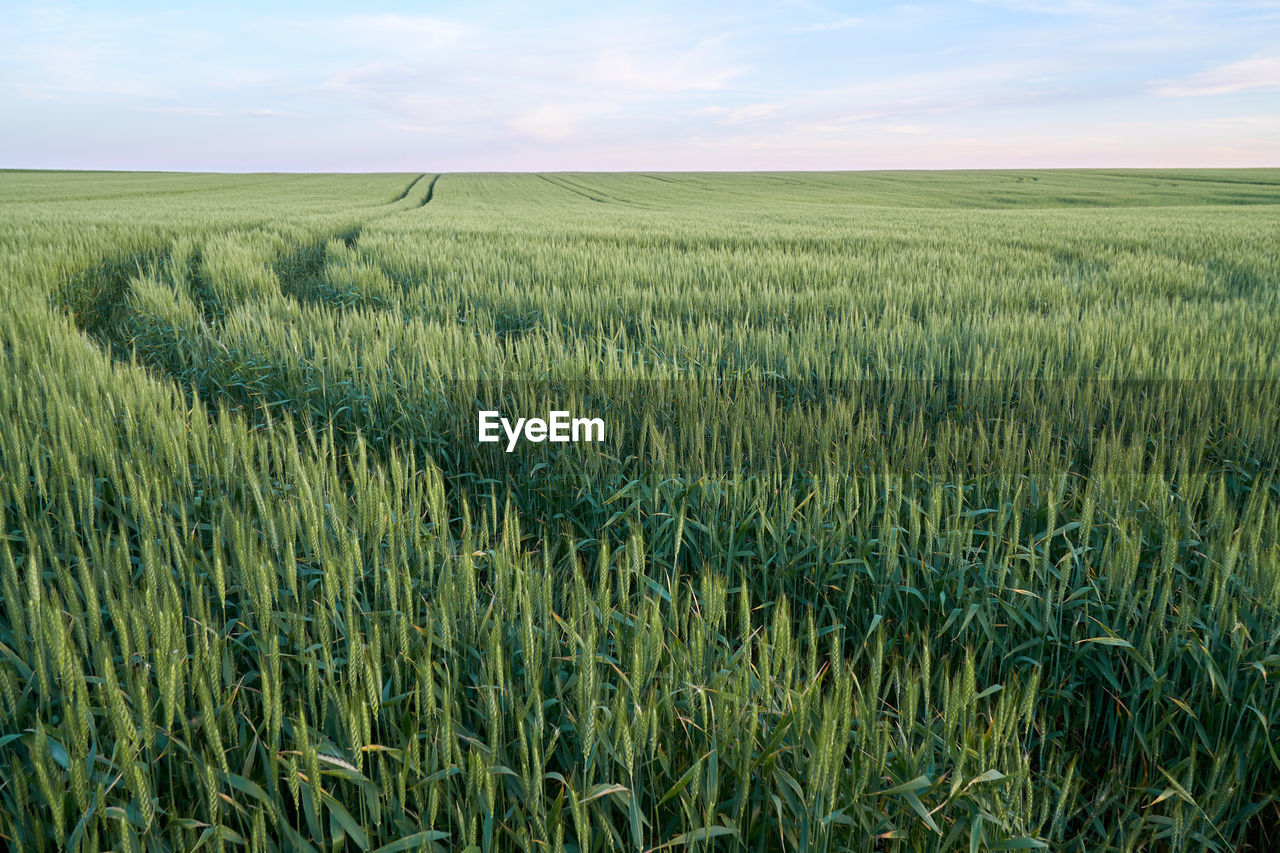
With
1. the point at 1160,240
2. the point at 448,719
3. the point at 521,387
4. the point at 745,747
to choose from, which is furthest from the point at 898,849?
the point at 1160,240

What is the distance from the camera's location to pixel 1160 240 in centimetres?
962

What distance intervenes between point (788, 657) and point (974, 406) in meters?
2.30

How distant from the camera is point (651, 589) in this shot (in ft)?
5.72

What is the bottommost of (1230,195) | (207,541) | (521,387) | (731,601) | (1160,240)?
(731,601)

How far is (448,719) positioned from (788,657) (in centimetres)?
53

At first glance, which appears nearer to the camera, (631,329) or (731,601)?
(731,601)

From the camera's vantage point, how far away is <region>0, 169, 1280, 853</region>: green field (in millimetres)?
1022

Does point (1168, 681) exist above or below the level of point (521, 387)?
below

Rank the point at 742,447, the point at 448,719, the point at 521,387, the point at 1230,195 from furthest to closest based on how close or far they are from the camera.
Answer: the point at 1230,195, the point at 521,387, the point at 742,447, the point at 448,719

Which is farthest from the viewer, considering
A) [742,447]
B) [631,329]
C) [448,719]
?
[631,329]

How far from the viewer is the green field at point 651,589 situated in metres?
1.02

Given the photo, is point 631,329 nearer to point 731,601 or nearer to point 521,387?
point 521,387

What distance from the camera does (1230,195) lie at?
30359 mm

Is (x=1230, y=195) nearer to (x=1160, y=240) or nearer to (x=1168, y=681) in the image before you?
(x=1160, y=240)
